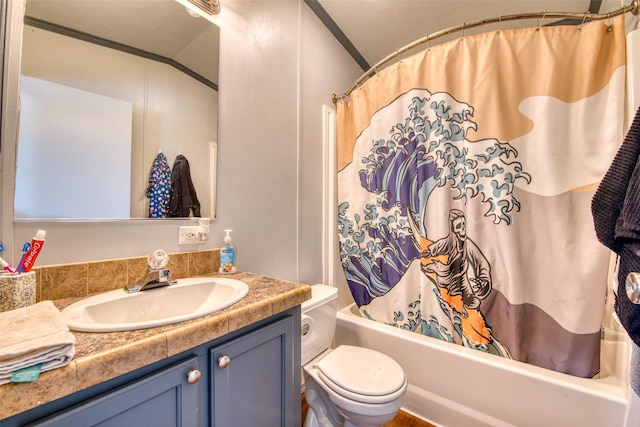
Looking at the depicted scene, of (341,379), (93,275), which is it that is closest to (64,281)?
(93,275)

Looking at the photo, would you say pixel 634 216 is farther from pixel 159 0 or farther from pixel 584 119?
pixel 159 0

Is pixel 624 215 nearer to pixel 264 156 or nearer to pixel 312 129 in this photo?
pixel 264 156

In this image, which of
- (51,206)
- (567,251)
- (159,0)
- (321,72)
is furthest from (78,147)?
(567,251)

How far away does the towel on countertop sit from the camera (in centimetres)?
58

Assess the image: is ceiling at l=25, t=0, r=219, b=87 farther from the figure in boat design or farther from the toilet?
the figure in boat design

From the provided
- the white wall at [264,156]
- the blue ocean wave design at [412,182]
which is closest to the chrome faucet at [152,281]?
the white wall at [264,156]

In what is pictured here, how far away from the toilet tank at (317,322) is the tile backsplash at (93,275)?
1.99 ft

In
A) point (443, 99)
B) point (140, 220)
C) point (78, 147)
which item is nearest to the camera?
point (78, 147)

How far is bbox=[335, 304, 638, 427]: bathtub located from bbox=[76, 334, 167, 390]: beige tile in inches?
50.6

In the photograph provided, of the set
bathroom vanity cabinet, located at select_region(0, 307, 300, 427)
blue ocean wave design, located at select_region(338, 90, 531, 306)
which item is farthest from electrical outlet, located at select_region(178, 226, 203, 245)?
blue ocean wave design, located at select_region(338, 90, 531, 306)

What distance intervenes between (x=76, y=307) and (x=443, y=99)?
5.81ft

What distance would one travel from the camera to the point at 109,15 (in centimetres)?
92

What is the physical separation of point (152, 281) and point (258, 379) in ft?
1.68

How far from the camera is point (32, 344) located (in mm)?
424
